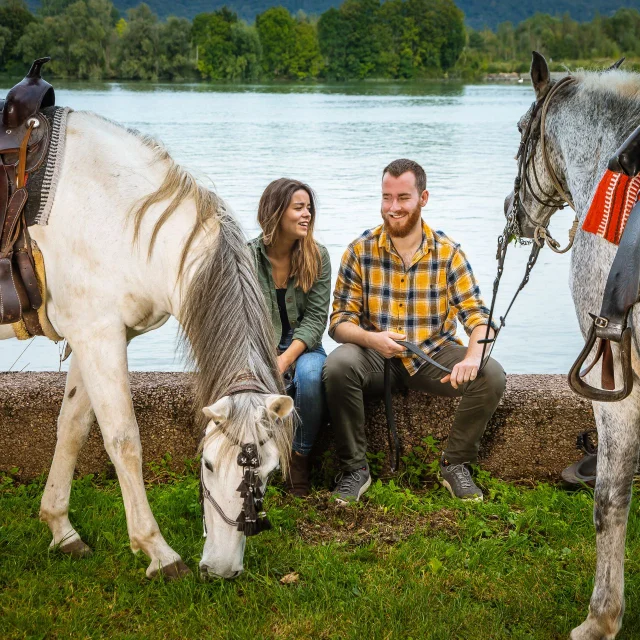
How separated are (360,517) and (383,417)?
0.60 meters

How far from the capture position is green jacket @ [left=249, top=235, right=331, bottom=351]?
12.9 feet

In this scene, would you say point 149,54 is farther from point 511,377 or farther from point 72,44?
point 511,377

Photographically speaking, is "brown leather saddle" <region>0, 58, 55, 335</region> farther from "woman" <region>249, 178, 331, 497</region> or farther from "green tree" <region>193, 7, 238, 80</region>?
"green tree" <region>193, 7, 238, 80</region>

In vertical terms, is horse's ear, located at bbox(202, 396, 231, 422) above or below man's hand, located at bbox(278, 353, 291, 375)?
above

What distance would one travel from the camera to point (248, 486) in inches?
108

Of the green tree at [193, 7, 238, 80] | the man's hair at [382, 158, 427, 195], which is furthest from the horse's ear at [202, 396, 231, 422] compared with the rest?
the green tree at [193, 7, 238, 80]

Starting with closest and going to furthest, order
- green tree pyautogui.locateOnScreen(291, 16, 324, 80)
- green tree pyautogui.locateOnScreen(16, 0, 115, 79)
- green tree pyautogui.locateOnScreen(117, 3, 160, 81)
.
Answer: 1. green tree pyautogui.locateOnScreen(16, 0, 115, 79)
2. green tree pyautogui.locateOnScreen(117, 3, 160, 81)
3. green tree pyautogui.locateOnScreen(291, 16, 324, 80)

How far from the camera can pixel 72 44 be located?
133ft

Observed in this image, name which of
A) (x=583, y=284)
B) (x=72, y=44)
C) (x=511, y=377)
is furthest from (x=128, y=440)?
(x=72, y=44)

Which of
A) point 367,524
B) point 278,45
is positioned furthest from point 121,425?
point 278,45

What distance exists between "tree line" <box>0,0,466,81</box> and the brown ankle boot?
43551 millimetres

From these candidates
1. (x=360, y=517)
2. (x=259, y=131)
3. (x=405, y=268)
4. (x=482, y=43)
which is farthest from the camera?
(x=482, y=43)

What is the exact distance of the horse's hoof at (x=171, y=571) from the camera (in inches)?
126

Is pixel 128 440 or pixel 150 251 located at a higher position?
pixel 150 251
